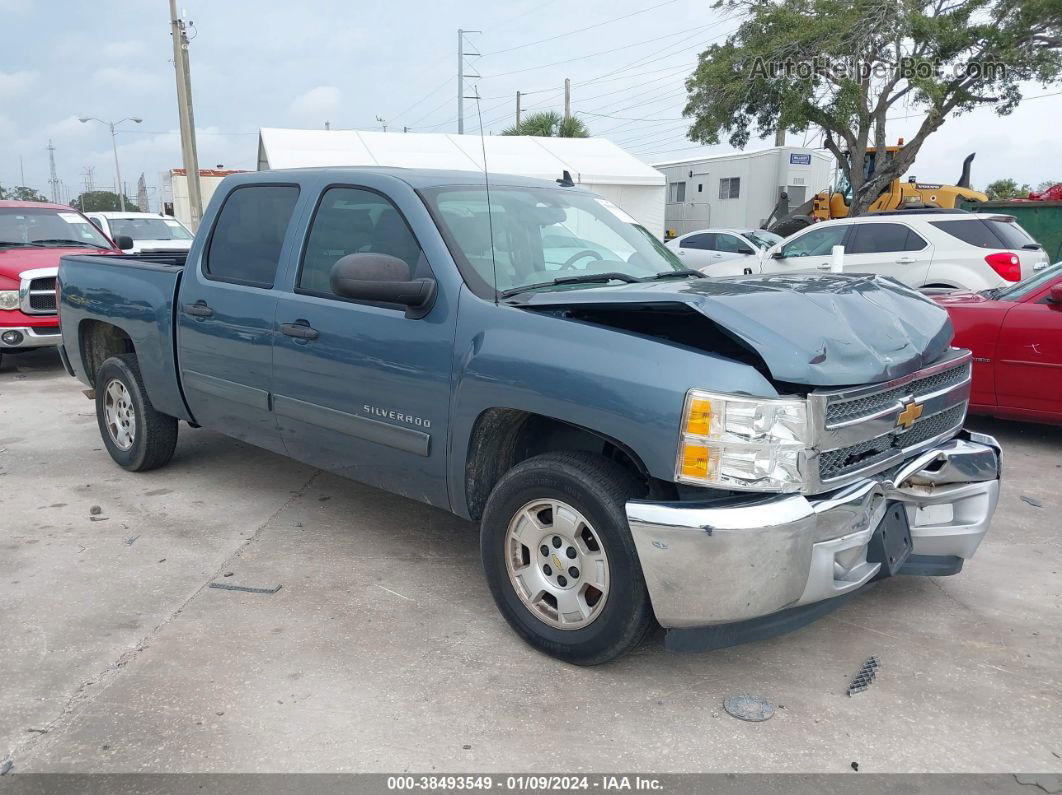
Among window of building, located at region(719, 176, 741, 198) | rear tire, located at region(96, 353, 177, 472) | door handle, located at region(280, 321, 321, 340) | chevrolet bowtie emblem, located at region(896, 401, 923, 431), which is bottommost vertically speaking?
rear tire, located at region(96, 353, 177, 472)

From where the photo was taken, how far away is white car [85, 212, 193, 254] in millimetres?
15094

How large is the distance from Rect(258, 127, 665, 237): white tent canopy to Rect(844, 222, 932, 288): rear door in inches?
392

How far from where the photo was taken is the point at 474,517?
12.0 feet

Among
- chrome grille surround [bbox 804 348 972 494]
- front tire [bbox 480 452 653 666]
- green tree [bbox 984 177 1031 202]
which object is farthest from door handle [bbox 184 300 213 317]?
green tree [bbox 984 177 1031 202]

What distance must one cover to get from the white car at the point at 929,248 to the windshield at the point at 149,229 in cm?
1076

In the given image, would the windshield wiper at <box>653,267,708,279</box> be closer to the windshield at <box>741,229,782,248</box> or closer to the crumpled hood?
the crumpled hood

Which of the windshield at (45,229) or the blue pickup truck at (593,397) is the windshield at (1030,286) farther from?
the windshield at (45,229)

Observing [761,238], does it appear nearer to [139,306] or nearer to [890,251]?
[890,251]

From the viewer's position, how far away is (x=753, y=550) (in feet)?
8.74

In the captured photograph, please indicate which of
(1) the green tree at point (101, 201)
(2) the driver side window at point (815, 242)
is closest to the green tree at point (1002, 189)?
(2) the driver side window at point (815, 242)

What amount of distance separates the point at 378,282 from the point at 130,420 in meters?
3.08

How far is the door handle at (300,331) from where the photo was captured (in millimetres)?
3998

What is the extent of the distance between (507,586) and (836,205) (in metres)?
22.9

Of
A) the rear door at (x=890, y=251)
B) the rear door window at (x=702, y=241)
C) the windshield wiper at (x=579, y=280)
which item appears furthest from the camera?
the rear door window at (x=702, y=241)
